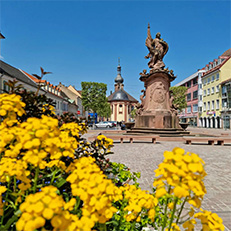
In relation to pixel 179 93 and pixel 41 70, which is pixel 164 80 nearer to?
pixel 41 70

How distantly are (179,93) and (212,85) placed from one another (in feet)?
29.2

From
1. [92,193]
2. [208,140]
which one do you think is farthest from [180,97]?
[92,193]

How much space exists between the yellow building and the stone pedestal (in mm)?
28202

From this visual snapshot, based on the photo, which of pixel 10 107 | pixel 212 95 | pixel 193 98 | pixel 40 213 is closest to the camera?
pixel 40 213

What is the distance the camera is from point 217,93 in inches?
1913

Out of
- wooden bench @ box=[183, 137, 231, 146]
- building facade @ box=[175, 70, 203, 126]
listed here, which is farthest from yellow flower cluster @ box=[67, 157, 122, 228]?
building facade @ box=[175, 70, 203, 126]

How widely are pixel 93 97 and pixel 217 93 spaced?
31.6m

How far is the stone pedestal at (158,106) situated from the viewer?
59.8 feet

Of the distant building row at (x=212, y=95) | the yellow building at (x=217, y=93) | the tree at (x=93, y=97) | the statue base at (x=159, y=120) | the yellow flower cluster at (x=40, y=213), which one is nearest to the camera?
the yellow flower cluster at (x=40, y=213)

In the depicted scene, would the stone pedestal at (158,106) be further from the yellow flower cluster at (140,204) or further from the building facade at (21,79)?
the yellow flower cluster at (140,204)

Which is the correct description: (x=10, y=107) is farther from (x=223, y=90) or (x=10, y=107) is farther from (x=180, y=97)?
(x=180, y=97)

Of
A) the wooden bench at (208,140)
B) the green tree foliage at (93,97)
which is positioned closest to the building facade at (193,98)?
the green tree foliage at (93,97)

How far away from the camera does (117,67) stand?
109 metres

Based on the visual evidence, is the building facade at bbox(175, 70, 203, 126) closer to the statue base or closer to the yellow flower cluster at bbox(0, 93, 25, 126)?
the statue base
